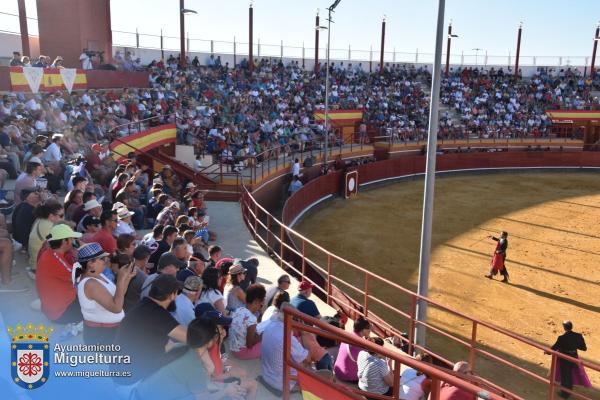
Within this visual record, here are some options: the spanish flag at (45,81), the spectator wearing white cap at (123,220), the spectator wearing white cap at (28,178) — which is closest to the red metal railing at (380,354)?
the spectator wearing white cap at (123,220)

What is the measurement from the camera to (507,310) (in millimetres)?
12641

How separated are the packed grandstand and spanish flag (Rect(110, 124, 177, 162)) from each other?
0.17 metres

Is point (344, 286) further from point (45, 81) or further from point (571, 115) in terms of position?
point (571, 115)

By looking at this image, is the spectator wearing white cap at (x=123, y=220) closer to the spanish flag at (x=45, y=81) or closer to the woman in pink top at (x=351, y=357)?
the woman in pink top at (x=351, y=357)

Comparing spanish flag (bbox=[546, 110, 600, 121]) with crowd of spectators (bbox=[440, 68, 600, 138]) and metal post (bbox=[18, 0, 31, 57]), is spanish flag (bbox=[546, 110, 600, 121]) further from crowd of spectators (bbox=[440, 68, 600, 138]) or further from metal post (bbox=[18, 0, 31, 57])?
metal post (bbox=[18, 0, 31, 57])

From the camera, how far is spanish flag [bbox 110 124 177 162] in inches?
666

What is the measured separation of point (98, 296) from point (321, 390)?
2.13 meters

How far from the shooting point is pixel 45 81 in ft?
58.8

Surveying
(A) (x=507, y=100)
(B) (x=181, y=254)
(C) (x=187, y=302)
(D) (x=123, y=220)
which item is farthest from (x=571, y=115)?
(C) (x=187, y=302)

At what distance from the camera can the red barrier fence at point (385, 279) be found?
7.03m

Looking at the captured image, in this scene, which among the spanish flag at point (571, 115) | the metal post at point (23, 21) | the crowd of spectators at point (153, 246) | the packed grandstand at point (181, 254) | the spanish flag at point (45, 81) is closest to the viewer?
the packed grandstand at point (181, 254)

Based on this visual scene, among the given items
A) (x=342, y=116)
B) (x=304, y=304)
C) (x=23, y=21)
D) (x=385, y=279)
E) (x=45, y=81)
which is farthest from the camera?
(x=342, y=116)

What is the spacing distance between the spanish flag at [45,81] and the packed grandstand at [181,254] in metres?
0.18

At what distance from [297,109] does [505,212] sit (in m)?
14.4
